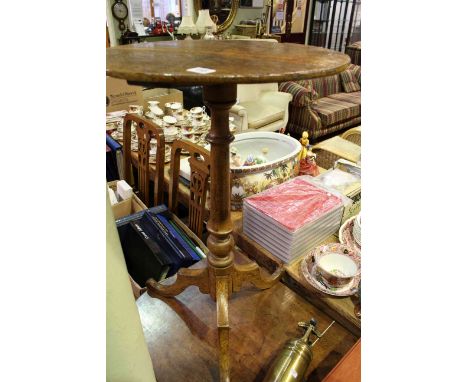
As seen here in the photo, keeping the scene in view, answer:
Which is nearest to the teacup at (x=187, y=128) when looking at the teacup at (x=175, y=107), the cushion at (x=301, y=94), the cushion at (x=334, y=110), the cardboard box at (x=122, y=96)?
the teacup at (x=175, y=107)

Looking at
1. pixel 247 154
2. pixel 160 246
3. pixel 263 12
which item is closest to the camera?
pixel 160 246

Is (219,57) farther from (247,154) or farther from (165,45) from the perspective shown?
(247,154)

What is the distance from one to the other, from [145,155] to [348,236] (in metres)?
1.00

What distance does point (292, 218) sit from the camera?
1.06 m

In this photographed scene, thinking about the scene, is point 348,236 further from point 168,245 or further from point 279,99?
point 279,99

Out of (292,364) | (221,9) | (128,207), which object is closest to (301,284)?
(292,364)

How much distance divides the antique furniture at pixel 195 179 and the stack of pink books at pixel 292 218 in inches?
7.8

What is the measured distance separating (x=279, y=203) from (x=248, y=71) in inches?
24.0

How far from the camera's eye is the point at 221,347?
0.90 m

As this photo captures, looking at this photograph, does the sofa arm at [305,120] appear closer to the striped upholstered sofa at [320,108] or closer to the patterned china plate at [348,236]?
the striped upholstered sofa at [320,108]

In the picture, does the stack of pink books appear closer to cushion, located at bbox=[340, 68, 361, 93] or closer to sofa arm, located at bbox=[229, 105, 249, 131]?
sofa arm, located at bbox=[229, 105, 249, 131]

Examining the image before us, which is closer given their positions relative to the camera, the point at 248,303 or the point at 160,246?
the point at 248,303

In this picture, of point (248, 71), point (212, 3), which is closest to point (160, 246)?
point (248, 71)

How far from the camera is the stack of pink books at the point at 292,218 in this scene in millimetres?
1057
